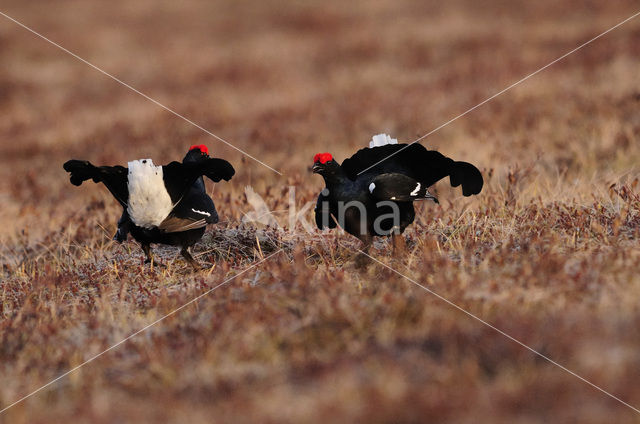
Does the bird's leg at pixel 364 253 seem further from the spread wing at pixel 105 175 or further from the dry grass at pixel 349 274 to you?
the spread wing at pixel 105 175

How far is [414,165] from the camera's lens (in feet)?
21.1

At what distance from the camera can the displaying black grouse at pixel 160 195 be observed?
626cm

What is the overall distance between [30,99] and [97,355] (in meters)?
16.2

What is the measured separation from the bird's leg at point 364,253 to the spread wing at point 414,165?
1.68ft

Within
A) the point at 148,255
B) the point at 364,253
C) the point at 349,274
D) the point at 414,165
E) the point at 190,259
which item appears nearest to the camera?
the point at 349,274

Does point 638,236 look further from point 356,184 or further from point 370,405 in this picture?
point 370,405

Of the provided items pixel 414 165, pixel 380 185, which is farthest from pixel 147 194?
pixel 414 165

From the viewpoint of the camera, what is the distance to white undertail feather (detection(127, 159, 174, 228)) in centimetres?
623

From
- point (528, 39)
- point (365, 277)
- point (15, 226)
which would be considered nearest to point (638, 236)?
point (365, 277)

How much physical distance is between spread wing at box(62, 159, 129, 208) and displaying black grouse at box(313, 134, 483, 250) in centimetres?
155

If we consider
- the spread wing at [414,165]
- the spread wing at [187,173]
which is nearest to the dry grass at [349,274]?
the spread wing at [414,165]

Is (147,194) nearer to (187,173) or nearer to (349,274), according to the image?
(187,173)

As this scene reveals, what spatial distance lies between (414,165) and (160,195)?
2.02 metres

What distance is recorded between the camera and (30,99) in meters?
19.7
